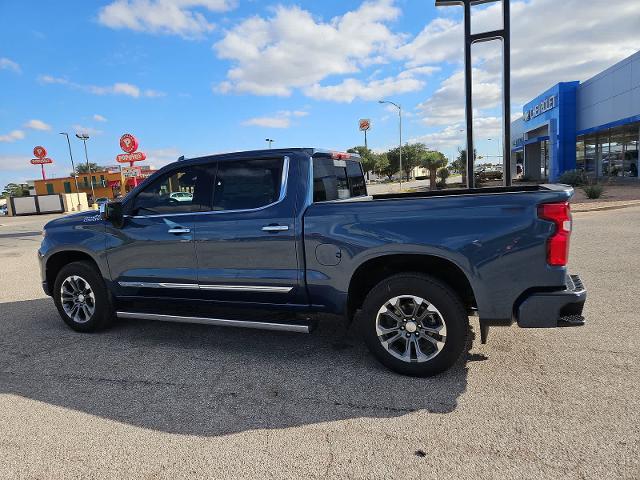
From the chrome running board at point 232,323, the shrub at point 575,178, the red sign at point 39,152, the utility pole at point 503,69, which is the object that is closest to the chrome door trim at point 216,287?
the chrome running board at point 232,323

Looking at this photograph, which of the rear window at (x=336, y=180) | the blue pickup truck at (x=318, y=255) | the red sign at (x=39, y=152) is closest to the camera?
the blue pickup truck at (x=318, y=255)

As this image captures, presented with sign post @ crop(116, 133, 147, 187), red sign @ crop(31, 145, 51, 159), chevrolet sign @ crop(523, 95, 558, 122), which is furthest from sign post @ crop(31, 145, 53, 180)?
chevrolet sign @ crop(523, 95, 558, 122)

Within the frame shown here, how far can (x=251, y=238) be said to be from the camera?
4.12 metres

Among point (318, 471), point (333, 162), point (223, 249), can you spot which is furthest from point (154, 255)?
point (318, 471)

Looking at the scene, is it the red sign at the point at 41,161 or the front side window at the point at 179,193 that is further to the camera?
the red sign at the point at 41,161

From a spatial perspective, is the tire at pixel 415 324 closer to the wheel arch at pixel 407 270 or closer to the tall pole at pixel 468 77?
the wheel arch at pixel 407 270

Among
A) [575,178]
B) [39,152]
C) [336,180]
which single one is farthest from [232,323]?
[39,152]

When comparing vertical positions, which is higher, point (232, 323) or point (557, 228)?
point (557, 228)

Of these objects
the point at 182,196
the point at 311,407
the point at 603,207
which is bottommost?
the point at 603,207

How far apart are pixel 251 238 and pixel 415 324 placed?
159 cm

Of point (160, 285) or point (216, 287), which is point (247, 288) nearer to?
point (216, 287)

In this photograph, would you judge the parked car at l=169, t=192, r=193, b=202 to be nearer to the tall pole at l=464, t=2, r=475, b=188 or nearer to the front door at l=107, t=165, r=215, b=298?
the front door at l=107, t=165, r=215, b=298

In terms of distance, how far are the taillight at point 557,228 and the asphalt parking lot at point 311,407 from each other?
3.31 ft

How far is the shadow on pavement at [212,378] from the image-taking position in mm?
3307
